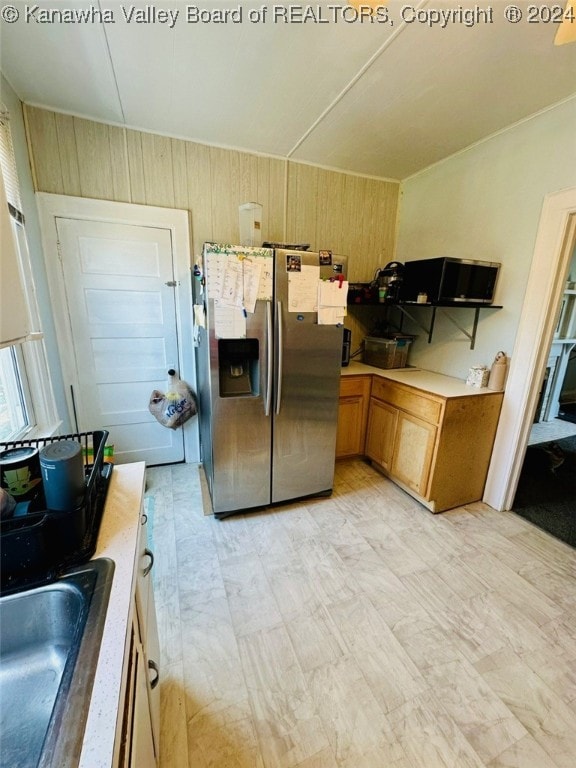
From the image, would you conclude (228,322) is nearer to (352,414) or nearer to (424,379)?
(352,414)

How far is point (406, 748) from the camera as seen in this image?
1.06m

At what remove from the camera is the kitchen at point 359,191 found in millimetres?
1943

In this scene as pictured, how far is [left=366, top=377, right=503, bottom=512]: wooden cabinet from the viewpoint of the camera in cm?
210

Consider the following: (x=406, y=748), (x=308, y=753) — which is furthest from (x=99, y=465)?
(x=406, y=748)

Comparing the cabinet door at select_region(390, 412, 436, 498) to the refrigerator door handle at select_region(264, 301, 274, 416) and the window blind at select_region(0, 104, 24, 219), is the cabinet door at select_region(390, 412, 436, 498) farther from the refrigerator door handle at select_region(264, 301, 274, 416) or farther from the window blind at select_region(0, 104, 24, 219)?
the window blind at select_region(0, 104, 24, 219)

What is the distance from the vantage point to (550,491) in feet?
8.34

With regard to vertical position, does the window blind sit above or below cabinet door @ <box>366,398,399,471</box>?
above

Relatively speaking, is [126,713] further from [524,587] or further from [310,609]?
[524,587]

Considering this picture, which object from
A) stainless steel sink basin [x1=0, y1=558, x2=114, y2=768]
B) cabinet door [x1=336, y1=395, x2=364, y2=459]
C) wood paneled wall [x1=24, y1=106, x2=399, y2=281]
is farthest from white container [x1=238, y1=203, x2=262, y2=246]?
stainless steel sink basin [x1=0, y1=558, x2=114, y2=768]

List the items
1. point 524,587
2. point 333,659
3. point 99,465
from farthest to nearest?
point 524,587 → point 333,659 → point 99,465

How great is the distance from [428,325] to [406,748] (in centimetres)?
263

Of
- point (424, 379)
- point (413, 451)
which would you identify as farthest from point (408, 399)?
point (413, 451)

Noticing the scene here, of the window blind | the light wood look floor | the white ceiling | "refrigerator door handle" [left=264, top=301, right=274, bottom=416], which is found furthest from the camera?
"refrigerator door handle" [left=264, top=301, right=274, bottom=416]

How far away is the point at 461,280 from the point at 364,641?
7.14 ft
